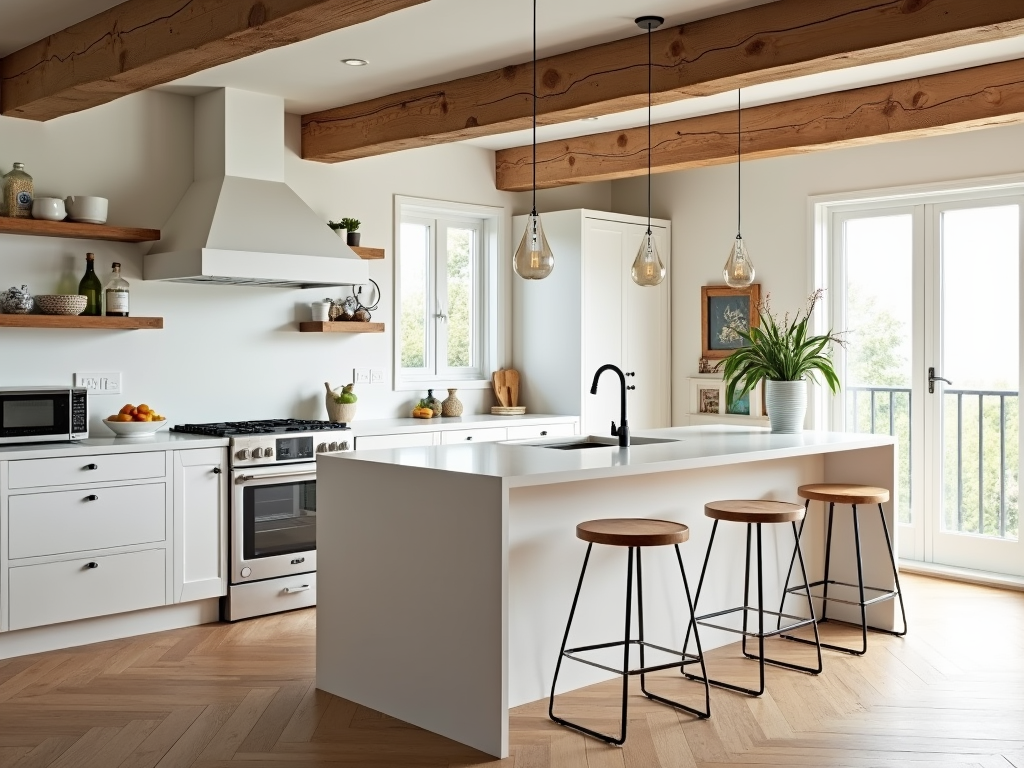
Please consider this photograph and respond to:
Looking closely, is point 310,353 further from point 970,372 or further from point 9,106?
point 970,372

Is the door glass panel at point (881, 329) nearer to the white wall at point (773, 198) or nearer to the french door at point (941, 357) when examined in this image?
the french door at point (941, 357)

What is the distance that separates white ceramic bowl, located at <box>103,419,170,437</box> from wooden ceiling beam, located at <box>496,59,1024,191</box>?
2877mm

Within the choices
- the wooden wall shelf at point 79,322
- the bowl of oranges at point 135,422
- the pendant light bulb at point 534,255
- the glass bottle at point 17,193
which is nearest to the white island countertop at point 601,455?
the pendant light bulb at point 534,255

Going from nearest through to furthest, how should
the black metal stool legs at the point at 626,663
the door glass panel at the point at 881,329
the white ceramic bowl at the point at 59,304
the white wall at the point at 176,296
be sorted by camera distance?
the black metal stool legs at the point at 626,663, the white ceramic bowl at the point at 59,304, the white wall at the point at 176,296, the door glass panel at the point at 881,329

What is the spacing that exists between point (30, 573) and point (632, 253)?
164 inches

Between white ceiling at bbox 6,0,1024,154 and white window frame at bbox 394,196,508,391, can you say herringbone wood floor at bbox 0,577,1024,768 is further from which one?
white ceiling at bbox 6,0,1024,154

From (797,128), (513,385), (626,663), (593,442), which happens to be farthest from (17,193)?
(797,128)

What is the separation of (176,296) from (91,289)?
484mm

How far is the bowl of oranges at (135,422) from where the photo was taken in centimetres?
A: 484

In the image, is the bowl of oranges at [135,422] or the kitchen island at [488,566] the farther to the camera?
the bowl of oranges at [135,422]

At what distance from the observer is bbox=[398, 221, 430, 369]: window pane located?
21.4ft

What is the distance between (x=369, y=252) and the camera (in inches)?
233

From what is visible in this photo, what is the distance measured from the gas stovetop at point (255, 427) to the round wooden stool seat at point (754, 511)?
6.88 feet

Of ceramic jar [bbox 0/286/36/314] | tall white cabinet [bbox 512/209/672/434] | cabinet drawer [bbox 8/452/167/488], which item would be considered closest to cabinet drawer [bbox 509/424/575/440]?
tall white cabinet [bbox 512/209/672/434]
